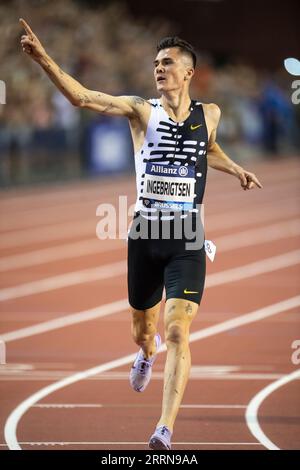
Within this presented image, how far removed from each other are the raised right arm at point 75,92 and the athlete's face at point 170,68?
6.9 inches

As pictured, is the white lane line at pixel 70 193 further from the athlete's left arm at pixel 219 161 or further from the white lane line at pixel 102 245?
the athlete's left arm at pixel 219 161

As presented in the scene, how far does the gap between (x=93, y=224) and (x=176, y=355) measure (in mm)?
13673

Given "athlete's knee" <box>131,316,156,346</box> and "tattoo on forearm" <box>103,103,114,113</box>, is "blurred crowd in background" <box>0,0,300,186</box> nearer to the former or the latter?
"athlete's knee" <box>131,316,156,346</box>

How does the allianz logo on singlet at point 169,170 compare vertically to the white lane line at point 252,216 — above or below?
below

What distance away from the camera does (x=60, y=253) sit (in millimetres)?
16438

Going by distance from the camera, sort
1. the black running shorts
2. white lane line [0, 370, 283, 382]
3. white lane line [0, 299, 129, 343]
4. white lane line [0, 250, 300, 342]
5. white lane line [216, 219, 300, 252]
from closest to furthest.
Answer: the black running shorts < white lane line [0, 370, 283, 382] < white lane line [0, 299, 129, 343] < white lane line [0, 250, 300, 342] < white lane line [216, 219, 300, 252]

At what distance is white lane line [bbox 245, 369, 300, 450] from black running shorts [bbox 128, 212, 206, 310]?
99 cm

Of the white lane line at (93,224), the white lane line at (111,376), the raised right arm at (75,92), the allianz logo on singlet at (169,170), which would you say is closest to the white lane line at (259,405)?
the white lane line at (111,376)

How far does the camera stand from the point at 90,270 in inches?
589

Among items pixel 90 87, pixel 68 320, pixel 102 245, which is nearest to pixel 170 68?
pixel 68 320

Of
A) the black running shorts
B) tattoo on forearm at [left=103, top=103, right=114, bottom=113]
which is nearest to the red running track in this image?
the black running shorts

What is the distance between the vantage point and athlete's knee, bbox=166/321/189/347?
6.34 metres

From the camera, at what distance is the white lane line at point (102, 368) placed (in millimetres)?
7193

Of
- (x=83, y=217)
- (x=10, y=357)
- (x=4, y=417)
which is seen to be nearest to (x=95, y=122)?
(x=83, y=217)
